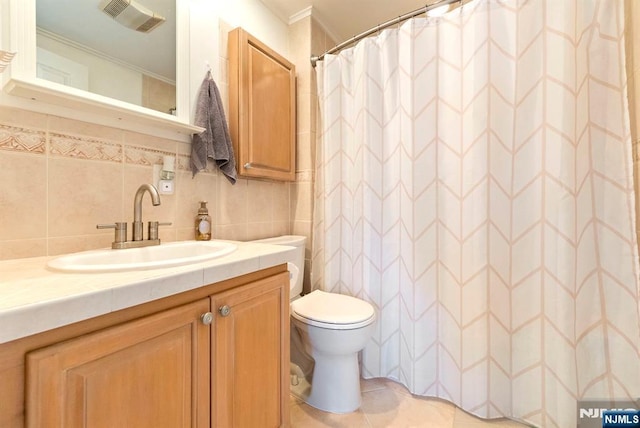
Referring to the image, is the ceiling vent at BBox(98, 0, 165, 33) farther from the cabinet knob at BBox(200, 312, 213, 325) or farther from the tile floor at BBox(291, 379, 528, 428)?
the tile floor at BBox(291, 379, 528, 428)

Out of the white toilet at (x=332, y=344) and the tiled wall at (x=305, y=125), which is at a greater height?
the tiled wall at (x=305, y=125)

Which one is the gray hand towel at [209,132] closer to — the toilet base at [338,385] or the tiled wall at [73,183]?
the tiled wall at [73,183]

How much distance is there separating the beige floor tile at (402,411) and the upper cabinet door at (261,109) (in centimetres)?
132

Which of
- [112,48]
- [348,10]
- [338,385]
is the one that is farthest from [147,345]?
[348,10]

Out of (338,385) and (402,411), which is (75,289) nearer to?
(338,385)

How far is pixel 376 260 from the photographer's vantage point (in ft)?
4.97

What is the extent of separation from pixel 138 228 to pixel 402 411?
56.6 inches

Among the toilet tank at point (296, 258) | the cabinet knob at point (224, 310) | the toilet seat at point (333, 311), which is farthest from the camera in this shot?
the toilet tank at point (296, 258)

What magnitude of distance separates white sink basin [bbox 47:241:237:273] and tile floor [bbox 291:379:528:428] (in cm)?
90

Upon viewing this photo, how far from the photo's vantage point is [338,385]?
1.30 m

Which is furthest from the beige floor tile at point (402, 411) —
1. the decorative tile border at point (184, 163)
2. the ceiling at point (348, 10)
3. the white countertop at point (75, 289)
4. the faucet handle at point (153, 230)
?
the ceiling at point (348, 10)

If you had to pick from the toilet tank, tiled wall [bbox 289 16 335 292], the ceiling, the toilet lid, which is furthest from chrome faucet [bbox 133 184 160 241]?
the ceiling

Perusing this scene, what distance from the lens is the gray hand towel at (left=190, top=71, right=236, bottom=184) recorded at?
1.29m

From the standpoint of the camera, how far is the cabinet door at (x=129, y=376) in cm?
49
